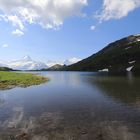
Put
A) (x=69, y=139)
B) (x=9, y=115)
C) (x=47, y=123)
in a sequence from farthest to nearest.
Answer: (x=9, y=115), (x=47, y=123), (x=69, y=139)

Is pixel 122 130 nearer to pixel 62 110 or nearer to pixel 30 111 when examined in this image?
pixel 62 110

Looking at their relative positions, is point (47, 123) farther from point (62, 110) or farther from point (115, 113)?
point (115, 113)

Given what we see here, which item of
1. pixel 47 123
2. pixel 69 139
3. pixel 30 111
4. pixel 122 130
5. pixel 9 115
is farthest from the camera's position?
pixel 30 111

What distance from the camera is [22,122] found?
24.9m

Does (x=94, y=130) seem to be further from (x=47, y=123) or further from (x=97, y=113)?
(x=97, y=113)

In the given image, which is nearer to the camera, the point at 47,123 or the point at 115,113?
the point at 47,123

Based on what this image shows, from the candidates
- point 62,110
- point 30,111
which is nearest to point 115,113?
point 62,110

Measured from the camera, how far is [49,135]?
20.1 meters

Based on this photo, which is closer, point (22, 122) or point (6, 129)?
point (6, 129)

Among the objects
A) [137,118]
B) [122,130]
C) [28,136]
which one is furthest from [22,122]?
[137,118]

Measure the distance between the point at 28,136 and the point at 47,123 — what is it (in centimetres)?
478

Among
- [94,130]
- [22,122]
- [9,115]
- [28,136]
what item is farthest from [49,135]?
[9,115]

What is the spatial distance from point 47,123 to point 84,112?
674 centimetres

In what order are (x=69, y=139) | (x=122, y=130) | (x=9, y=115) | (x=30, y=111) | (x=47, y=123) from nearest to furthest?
1. (x=69, y=139)
2. (x=122, y=130)
3. (x=47, y=123)
4. (x=9, y=115)
5. (x=30, y=111)
